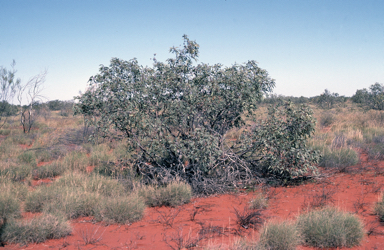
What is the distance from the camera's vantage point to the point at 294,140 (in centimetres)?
705

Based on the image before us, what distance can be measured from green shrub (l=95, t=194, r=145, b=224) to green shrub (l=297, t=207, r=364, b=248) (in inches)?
119

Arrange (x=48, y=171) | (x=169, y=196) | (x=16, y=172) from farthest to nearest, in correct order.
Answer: (x=48, y=171), (x=16, y=172), (x=169, y=196)

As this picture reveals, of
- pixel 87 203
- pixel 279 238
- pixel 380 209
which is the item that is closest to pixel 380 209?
pixel 380 209

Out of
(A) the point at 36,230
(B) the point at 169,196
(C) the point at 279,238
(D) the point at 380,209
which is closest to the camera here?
(C) the point at 279,238

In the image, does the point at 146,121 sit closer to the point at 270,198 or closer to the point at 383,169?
the point at 270,198

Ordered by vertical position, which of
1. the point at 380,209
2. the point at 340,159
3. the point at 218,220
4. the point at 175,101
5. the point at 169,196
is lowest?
the point at 218,220

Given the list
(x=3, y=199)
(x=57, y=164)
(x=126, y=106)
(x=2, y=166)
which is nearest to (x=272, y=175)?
(x=126, y=106)

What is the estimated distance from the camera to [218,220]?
17.6 ft

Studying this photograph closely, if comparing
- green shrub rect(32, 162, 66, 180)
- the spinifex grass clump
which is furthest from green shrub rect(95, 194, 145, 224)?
green shrub rect(32, 162, 66, 180)

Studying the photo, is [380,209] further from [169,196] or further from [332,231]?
[169,196]

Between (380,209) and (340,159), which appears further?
(340,159)

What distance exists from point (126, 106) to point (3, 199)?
324cm

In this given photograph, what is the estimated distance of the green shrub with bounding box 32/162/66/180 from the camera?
934 cm

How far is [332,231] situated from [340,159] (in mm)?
5553
